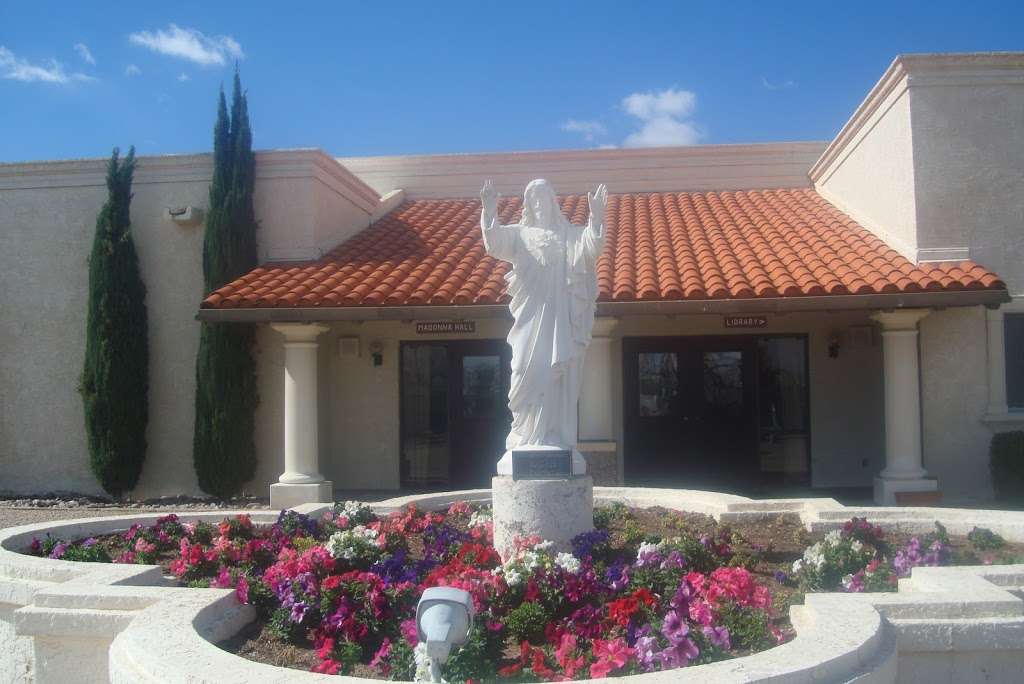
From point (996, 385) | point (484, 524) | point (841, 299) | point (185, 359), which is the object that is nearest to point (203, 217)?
point (185, 359)

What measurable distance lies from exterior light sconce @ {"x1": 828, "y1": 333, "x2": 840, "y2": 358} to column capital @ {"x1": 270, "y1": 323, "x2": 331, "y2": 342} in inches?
281

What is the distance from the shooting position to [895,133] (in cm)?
1170

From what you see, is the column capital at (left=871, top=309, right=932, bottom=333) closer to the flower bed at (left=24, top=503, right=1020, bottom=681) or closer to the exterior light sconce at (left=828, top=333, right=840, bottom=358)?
the exterior light sconce at (left=828, top=333, right=840, bottom=358)

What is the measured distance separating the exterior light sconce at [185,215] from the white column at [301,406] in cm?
254

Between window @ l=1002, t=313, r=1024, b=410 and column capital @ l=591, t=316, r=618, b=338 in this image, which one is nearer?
column capital @ l=591, t=316, r=618, b=338

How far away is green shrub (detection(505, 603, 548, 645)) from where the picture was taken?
4.55 metres

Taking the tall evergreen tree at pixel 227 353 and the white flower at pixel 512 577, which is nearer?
the white flower at pixel 512 577

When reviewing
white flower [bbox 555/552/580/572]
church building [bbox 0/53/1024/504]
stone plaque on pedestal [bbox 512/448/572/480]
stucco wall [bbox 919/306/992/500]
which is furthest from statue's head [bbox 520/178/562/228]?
stucco wall [bbox 919/306/992/500]

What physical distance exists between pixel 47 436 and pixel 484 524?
8951 mm

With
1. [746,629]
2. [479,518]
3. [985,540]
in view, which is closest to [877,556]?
[985,540]

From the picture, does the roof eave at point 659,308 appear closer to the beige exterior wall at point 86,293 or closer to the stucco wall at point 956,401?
the stucco wall at point 956,401

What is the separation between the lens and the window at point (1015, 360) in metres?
11.3

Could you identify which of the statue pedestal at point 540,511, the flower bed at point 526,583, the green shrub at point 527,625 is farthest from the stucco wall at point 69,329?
the green shrub at point 527,625

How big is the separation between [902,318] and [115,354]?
10447 millimetres
